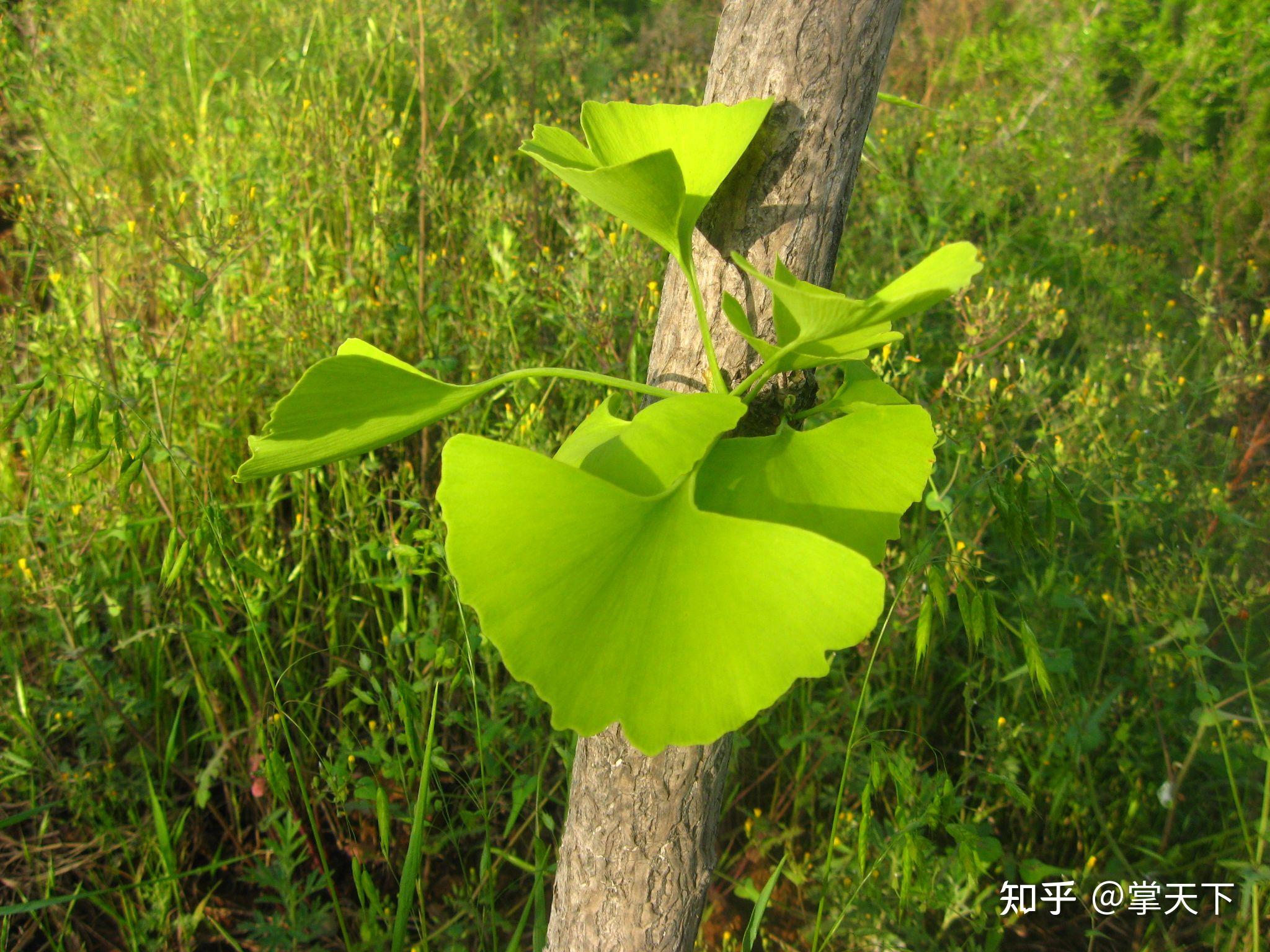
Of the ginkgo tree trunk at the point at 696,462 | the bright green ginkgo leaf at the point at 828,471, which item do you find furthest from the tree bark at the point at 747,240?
the bright green ginkgo leaf at the point at 828,471

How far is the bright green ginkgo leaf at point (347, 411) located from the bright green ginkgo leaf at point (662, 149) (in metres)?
0.15

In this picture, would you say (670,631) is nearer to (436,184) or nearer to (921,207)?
(436,184)

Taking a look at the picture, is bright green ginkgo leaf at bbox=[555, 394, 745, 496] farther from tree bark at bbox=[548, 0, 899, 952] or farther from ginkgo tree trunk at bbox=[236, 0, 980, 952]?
tree bark at bbox=[548, 0, 899, 952]

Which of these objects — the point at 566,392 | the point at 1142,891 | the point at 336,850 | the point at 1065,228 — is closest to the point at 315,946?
the point at 336,850

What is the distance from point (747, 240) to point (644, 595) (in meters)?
0.30

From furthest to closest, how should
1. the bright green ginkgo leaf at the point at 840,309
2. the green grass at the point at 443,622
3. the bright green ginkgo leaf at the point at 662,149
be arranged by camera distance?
the green grass at the point at 443,622
the bright green ginkgo leaf at the point at 662,149
the bright green ginkgo leaf at the point at 840,309

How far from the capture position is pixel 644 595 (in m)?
0.49

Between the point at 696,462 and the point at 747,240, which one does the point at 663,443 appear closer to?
the point at 696,462

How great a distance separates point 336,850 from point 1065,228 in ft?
8.29

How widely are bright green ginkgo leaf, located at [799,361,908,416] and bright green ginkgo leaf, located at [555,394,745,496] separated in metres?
0.12

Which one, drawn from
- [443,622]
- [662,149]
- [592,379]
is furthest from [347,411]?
[443,622]

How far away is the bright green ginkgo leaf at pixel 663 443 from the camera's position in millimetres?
502

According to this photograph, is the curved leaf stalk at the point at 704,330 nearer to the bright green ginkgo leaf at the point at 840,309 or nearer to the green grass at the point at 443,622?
the bright green ginkgo leaf at the point at 840,309

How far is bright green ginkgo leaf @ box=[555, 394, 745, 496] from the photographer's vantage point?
1.65ft
